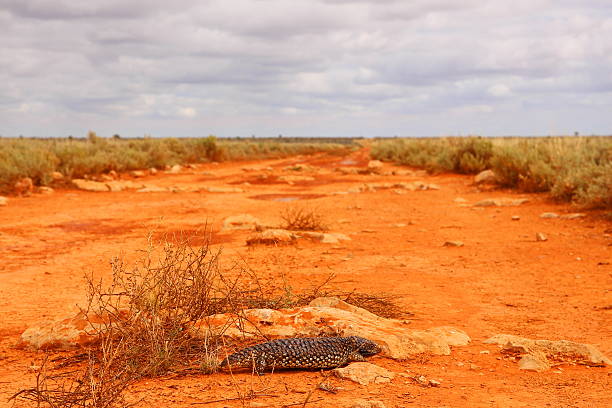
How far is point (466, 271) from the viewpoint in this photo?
780 cm

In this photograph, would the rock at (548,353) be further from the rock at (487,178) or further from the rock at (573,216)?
the rock at (487,178)

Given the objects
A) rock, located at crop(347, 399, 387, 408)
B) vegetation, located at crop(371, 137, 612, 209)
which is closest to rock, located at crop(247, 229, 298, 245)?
rock, located at crop(347, 399, 387, 408)

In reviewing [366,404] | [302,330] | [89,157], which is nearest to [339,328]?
[302,330]

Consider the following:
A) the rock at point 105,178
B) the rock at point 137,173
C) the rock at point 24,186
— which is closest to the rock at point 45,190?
the rock at point 24,186

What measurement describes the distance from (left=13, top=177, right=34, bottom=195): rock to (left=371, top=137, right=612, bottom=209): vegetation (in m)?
13.2

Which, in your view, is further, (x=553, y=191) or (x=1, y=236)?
(x=553, y=191)

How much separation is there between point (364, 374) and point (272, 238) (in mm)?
5671

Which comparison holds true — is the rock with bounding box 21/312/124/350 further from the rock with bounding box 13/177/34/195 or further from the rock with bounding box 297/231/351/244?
the rock with bounding box 13/177/34/195

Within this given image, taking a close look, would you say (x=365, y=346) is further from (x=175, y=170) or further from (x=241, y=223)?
(x=175, y=170)

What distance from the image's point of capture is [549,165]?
1508cm

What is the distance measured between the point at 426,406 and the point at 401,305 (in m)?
2.74

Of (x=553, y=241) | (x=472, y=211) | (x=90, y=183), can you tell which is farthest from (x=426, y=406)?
(x=90, y=183)

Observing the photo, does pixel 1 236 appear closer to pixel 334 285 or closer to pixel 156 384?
pixel 334 285

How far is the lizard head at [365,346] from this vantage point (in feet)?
13.5
